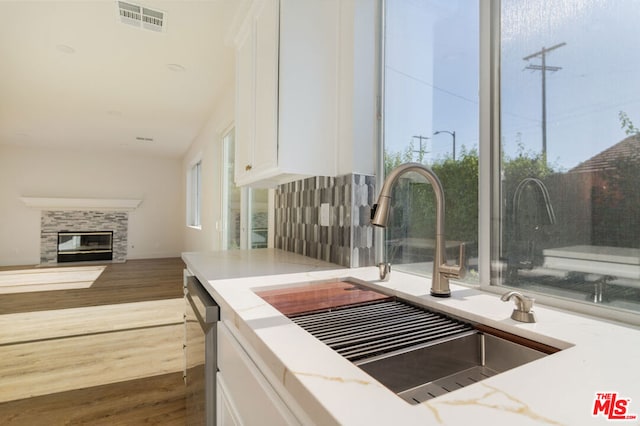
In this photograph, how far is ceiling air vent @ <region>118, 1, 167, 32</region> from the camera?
241cm

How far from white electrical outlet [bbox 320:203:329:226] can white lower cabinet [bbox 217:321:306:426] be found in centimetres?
86

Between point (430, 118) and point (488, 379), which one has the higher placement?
point (430, 118)

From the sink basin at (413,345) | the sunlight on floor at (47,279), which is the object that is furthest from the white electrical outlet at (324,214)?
the sunlight on floor at (47,279)

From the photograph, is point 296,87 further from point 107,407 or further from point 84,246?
point 84,246

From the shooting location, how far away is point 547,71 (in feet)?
3.19

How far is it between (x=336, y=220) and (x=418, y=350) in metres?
1.01

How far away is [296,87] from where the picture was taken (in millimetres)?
1554

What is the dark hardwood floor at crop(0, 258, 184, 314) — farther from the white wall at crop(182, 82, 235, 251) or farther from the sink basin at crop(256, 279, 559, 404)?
the sink basin at crop(256, 279, 559, 404)

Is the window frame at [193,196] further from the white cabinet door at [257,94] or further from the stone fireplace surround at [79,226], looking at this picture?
the white cabinet door at [257,94]

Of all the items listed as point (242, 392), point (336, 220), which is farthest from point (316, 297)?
point (336, 220)

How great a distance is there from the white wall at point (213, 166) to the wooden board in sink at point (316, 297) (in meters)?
3.14

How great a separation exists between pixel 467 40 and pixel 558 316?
989 mm

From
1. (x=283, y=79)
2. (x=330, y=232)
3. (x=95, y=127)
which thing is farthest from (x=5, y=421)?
(x=95, y=127)

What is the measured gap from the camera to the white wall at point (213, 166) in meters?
4.12
